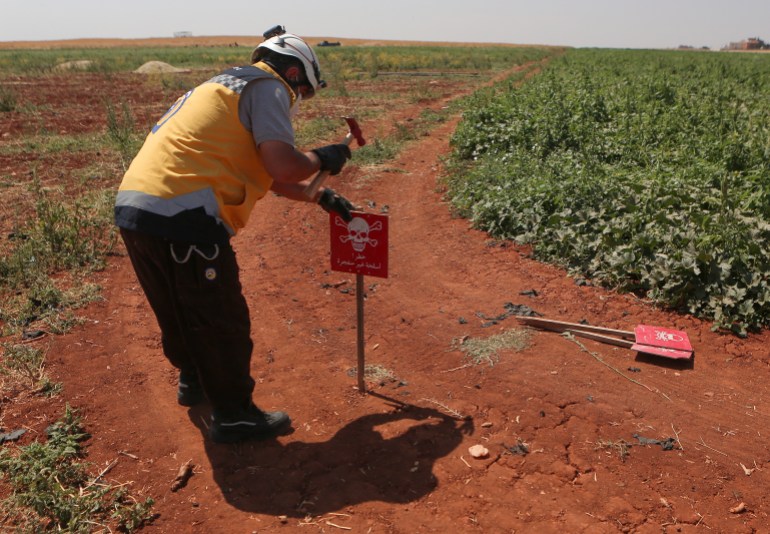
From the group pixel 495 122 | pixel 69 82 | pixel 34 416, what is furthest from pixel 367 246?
pixel 69 82

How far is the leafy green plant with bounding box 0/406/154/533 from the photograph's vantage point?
3.00 metres

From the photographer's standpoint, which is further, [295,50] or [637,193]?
[637,193]

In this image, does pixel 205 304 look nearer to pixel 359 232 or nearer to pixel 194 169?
pixel 194 169

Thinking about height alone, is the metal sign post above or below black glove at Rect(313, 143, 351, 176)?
below

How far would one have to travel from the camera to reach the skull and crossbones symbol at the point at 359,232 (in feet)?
12.5

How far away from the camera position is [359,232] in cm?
388

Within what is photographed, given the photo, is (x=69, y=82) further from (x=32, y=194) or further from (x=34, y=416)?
(x=34, y=416)

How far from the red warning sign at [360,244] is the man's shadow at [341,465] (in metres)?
0.95

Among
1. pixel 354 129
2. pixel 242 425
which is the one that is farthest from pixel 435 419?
pixel 354 129

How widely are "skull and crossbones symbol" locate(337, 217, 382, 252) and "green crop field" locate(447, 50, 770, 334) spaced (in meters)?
2.81

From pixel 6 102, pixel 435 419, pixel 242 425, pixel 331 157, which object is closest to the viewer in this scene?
pixel 331 157

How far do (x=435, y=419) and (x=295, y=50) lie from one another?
2.31 metres

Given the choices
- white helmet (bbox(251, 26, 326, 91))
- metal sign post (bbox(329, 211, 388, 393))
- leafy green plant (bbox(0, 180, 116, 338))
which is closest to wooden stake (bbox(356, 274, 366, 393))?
metal sign post (bbox(329, 211, 388, 393))

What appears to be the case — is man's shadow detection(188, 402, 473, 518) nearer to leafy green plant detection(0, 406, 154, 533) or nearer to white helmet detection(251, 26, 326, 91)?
leafy green plant detection(0, 406, 154, 533)
